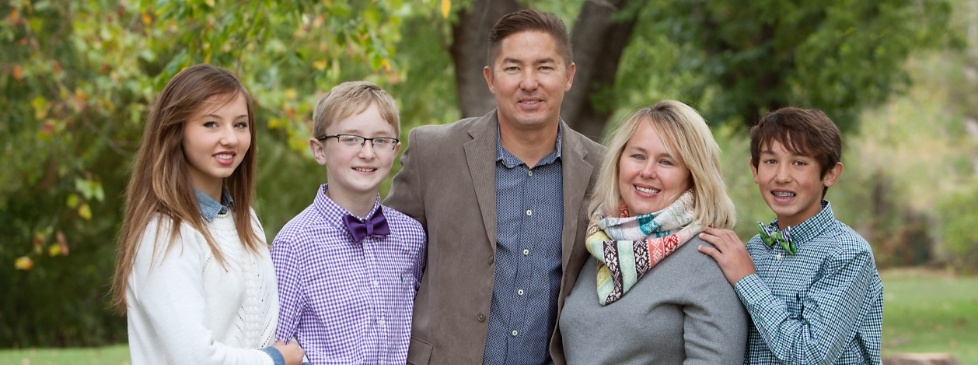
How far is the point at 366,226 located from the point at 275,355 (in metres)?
0.58

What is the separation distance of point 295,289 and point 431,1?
236 centimetres

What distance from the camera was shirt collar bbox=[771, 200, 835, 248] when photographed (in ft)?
11.0

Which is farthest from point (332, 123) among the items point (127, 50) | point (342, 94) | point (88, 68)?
point (88, 68)

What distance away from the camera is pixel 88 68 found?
1038 cm

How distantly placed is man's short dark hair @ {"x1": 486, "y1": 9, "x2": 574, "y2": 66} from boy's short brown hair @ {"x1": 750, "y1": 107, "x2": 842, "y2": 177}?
0.81 meters

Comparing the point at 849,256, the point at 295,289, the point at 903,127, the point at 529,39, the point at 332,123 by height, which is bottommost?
the point at 295,289

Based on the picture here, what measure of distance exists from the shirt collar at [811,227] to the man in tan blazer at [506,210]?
2.41ft

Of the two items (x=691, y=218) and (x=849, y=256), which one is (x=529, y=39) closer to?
(x=691, y=218)

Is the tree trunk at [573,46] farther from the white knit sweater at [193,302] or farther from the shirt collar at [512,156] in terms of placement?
the white knit sweater at [193,302]

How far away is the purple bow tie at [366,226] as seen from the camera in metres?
3.46

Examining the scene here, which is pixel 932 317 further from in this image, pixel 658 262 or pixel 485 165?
pixel 658 262

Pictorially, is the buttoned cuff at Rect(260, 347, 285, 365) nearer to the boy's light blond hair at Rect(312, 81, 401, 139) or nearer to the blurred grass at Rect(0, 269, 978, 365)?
the boy's light blond hair at Rect(312, 81, 401, 139)

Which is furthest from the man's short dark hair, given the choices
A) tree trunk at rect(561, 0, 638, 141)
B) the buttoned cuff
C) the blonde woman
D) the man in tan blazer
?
tree trunk at rect(561, 0, 638, 141)

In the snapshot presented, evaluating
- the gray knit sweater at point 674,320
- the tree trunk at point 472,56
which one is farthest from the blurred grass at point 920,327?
the gray knit sweater at point 674,320
